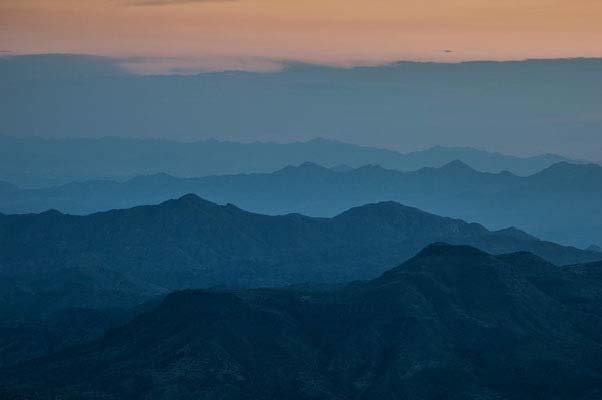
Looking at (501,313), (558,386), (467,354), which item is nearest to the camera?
(558,386)

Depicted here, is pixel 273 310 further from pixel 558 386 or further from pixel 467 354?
pixel 558 386

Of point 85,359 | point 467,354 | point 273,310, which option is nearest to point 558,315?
point 467,354

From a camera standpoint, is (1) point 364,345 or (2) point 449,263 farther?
(2) point 449,263

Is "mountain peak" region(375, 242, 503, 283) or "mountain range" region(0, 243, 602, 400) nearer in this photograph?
"mountain range" region(0, 243, 602, 400)

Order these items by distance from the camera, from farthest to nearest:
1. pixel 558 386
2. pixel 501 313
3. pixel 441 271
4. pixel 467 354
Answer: pixel 441 271 → pixel 501 313 → pixel 467 354 → pixel 558 386

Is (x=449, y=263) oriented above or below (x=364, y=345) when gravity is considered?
above

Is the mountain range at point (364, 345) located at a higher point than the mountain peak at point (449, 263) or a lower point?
lower

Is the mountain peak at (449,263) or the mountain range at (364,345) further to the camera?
the mountain peak at (449,263)

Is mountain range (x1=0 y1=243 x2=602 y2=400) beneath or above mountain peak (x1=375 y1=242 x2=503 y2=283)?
beneath
